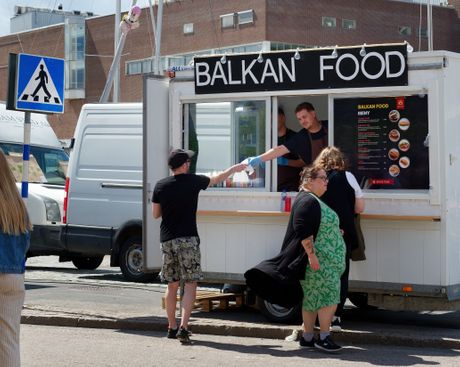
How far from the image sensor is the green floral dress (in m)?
8.95

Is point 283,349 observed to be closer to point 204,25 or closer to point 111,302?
point 111,302

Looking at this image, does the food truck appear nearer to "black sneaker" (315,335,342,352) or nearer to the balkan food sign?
the balkan food sign

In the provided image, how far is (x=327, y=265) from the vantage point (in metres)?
8.98

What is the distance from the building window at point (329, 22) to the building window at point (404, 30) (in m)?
4.83

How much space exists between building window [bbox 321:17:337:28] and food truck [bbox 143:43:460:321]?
1920 inches

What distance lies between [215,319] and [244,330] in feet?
2.47

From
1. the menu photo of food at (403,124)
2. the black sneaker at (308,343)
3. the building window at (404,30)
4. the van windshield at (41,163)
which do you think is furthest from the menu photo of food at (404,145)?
the building window at (404,30)

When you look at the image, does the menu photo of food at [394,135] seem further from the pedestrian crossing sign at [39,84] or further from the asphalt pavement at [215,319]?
the pedestrian crossing sign at [39,84]

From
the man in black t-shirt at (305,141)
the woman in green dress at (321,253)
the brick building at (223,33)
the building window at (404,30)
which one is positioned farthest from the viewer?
the building window at (404,30)

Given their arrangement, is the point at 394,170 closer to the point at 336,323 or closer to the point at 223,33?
the point at 336,323

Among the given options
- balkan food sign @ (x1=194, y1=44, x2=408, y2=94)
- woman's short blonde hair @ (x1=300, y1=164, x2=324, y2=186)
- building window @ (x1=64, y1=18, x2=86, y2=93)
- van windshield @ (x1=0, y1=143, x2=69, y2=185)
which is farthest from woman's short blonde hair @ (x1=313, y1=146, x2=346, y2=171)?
building window @ (x1=64, y1=18, x2=86, y2=93)

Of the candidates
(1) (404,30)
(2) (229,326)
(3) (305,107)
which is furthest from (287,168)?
(1) (404,30)

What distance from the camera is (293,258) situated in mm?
9164

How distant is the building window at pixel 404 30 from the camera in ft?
203
